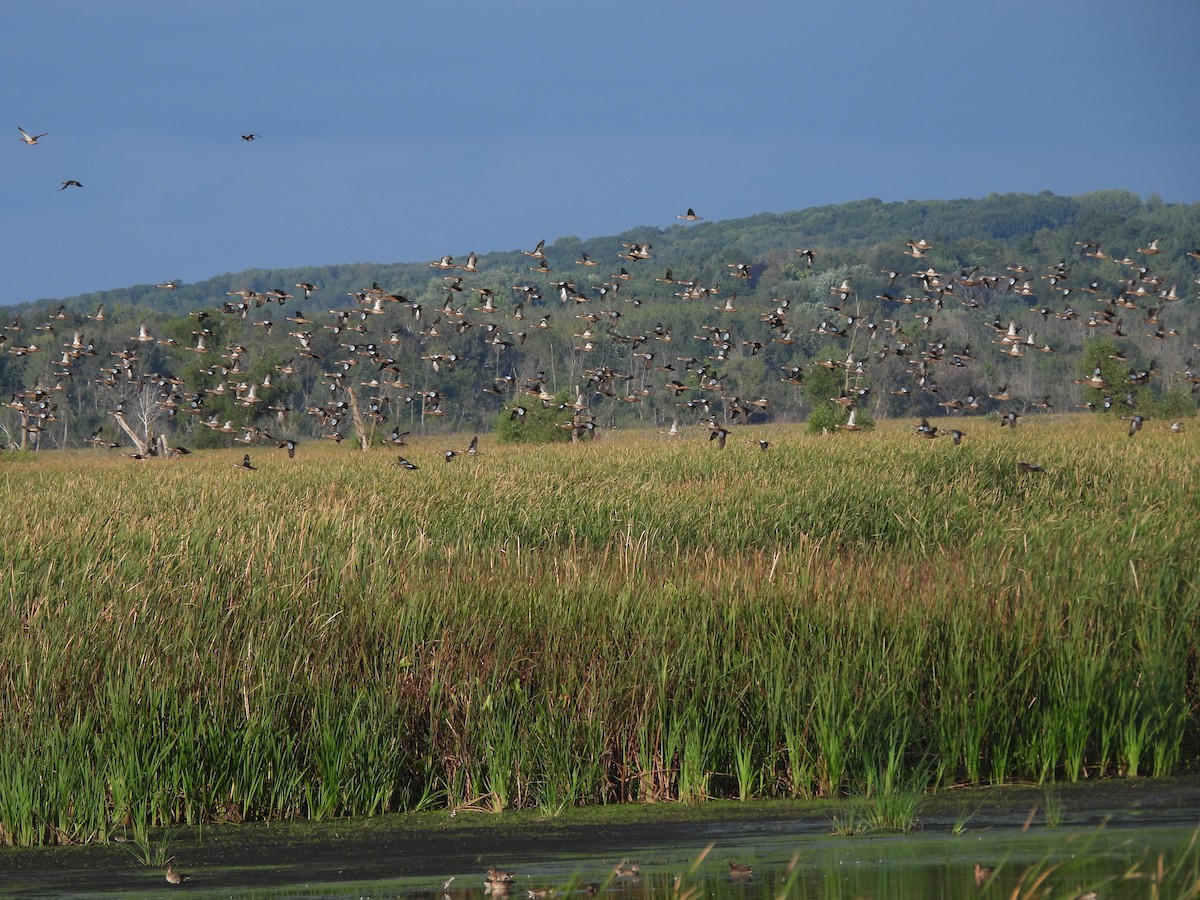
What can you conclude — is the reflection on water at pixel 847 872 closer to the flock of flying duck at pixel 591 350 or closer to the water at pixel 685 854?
the water at pixel 685 854

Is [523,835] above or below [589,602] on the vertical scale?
below

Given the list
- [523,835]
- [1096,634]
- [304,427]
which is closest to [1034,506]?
[1096,634]

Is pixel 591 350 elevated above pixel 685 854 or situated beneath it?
situated beneath

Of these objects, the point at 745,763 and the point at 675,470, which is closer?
the point at 745,763

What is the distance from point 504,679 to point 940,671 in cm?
330

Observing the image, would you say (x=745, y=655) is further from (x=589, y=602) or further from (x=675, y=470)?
(x=675, y=470)

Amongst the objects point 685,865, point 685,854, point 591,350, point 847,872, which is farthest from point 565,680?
point 591,350

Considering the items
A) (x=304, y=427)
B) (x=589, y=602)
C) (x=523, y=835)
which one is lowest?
(x=304, y=427)

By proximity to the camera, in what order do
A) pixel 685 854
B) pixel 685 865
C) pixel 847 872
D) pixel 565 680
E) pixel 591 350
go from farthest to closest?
pixel 591 350
pixel 565 680
pixel 685 854
pixel 685 865
pixel 847 872

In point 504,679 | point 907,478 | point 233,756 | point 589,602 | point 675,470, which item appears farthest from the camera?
point 675,470

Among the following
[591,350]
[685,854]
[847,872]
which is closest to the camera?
[847,872]

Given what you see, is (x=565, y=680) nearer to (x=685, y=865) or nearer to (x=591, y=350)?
(x=685, y=865)

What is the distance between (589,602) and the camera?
1274 centimetres

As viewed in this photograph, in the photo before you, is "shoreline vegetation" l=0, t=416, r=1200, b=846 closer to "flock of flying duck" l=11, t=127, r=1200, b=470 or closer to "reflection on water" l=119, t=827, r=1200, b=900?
"reflection on water" l=119, t=827, r=1200, b=900
